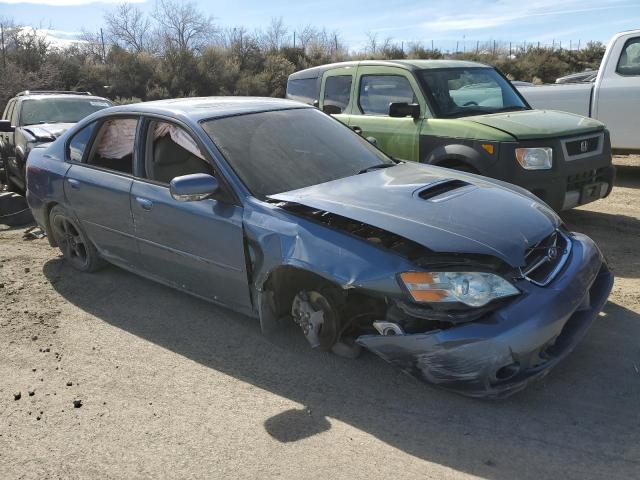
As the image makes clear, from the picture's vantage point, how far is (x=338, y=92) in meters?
7.63

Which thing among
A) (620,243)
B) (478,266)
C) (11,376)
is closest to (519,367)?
(478,266)

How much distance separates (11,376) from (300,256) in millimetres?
2075

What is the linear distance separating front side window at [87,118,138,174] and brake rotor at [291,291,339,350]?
192cm

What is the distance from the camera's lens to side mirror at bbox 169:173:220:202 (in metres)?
3.85

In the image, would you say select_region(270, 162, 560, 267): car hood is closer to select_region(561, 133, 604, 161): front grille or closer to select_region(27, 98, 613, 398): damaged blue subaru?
select_region(27, 98, 613, 398): damaged blue subaru

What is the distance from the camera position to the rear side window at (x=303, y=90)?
7.96 m

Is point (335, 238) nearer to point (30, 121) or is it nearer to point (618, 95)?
point (618, 95)

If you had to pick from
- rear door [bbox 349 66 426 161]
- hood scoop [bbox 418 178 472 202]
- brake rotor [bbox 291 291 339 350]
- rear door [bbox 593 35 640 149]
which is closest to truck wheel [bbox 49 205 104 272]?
brake rotor [bbox 291 291 339 350]

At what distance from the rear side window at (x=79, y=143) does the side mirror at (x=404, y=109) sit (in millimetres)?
3057

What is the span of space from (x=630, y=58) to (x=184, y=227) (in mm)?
7308

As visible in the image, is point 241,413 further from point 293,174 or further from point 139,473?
point 293,174

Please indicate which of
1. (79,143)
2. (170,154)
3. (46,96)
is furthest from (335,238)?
(46,96)

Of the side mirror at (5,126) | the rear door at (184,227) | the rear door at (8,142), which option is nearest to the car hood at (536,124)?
the rear door at (184,227)

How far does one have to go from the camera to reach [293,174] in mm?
4211
